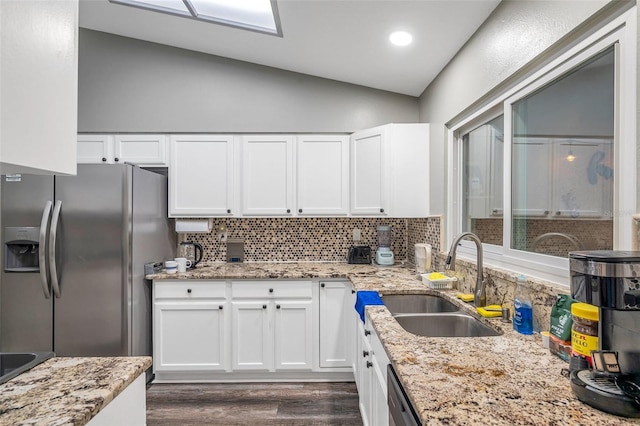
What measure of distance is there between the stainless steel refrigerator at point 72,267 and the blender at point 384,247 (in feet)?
6.78

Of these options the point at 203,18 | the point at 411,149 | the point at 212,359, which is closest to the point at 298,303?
the point at 212,359

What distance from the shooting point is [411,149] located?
2850 mm

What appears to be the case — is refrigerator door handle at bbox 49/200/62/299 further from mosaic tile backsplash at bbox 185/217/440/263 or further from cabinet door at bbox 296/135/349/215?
cabinet door at bbox 296/135/349/215

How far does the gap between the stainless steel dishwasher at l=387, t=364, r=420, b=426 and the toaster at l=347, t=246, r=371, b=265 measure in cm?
196

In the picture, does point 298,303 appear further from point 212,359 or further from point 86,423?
point 86,423

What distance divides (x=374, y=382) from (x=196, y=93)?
283cm

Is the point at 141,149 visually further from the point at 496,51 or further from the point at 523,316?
the point at 523,316

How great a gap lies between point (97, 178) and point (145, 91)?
1130 millimetres

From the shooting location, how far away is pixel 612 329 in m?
0.88

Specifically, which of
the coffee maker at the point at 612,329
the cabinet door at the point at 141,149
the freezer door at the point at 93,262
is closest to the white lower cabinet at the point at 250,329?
the freezer door at the point at 93,262

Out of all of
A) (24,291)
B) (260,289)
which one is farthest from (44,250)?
(260,289)

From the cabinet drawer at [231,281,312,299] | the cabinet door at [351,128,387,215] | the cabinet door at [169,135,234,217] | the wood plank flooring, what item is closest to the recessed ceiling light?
the cabinet door at [351,128,387,215]

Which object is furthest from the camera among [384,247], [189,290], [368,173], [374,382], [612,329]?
[384,247]

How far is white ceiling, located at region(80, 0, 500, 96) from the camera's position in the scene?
1.94m
